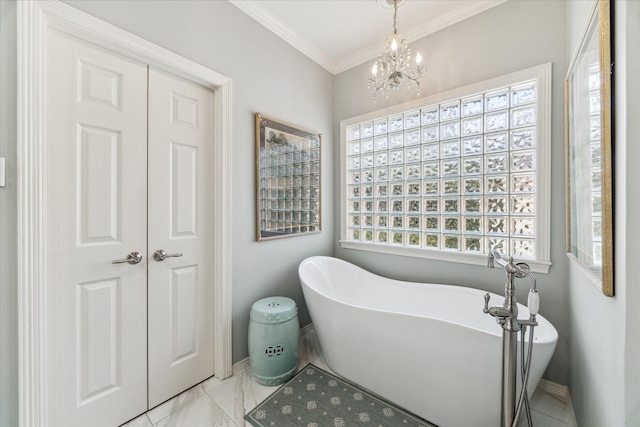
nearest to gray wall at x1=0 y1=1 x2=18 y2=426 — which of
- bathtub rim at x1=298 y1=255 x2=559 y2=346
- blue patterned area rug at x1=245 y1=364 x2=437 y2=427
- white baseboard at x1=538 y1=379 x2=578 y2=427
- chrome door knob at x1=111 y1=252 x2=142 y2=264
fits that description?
chrome door knob at x1=111 y1=252 x2=142 y2=264

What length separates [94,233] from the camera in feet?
4.37

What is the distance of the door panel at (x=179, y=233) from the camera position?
154 cm

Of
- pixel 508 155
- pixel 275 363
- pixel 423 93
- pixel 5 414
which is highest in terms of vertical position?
pixel 423 93

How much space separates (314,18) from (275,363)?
9.01 ft

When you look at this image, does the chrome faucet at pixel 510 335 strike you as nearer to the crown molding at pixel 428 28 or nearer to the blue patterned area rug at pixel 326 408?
the blue patterned area rug at pixel 326 408

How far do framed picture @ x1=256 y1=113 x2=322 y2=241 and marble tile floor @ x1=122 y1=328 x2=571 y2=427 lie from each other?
106cm

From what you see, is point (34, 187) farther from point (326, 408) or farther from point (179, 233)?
point (326, 408)

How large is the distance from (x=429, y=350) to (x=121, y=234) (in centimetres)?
184

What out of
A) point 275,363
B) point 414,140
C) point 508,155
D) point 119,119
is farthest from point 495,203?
point 119,119

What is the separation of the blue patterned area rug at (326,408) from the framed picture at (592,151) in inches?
48.9

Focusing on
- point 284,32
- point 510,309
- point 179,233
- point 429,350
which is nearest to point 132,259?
point 179,233

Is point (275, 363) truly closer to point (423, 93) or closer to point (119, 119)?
point (119, 119)

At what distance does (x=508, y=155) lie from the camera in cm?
187

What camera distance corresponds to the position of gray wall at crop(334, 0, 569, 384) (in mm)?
1657
